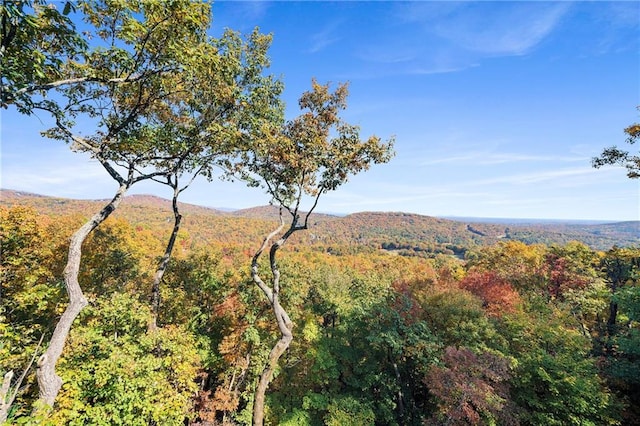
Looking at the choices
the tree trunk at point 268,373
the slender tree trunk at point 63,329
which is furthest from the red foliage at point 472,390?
the slender tree trunk at point 63,329

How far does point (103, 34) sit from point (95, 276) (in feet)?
57.8

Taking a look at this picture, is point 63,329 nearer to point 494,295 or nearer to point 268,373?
point 268,373

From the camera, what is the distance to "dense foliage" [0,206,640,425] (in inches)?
332

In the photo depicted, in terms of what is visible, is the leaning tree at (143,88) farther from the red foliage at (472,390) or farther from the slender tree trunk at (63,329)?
the red foliage at (472,390)

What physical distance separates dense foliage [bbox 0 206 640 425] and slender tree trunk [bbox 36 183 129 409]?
1.79m

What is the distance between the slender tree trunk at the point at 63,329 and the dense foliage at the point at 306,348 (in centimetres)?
179

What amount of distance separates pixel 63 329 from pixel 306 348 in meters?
15.4

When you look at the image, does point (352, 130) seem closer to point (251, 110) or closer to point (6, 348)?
point (251, 110)

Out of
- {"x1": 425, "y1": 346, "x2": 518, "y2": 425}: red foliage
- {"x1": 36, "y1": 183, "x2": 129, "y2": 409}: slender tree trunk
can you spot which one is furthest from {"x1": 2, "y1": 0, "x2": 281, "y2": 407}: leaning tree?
{"x1": 425, "y1": 346, "x2": 518, "y2": 425}: red foliage

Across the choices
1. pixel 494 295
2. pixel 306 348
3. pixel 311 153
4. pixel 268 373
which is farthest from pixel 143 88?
pixel 494 295

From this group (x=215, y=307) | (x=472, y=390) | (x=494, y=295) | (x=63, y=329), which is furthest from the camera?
(x=494, y=295)

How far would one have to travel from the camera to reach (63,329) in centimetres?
592

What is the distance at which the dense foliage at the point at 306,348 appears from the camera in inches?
332

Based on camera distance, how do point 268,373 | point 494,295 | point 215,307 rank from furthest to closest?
point 494,295
point 215,307
point 268,373
